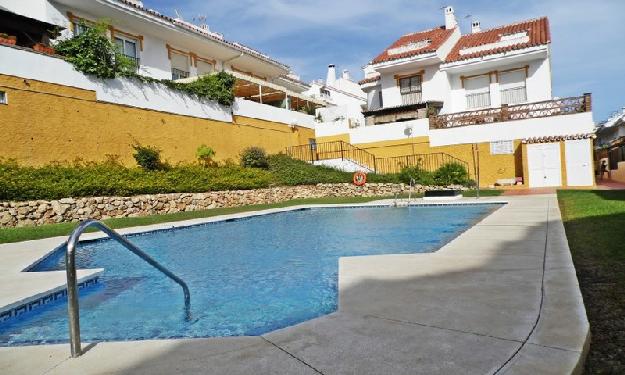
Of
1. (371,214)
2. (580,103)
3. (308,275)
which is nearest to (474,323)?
(308,275)

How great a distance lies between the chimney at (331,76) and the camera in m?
46.9

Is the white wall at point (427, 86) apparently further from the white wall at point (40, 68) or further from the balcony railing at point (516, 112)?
the white wall at point (40, 68)

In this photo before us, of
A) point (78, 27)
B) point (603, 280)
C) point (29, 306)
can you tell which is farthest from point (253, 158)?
point (603, 280)

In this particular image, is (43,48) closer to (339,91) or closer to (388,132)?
(388,132)

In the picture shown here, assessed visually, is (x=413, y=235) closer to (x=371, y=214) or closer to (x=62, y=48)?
(x=371, y=214)

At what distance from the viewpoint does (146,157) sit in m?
16.3

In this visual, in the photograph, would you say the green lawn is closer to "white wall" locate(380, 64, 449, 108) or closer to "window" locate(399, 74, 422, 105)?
"white wall" locate(380, 64, 449, 108)

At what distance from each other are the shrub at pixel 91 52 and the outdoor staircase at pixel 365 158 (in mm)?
12394

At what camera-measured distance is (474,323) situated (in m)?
2.77

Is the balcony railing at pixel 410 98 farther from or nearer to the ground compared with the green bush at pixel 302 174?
farther from the ground

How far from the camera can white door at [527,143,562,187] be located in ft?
67.8

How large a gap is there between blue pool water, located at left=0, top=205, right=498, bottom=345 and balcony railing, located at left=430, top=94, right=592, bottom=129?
1206 centimetres

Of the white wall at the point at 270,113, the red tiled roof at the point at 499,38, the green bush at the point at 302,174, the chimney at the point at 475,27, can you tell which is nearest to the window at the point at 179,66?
the white wall at the point at 270,113

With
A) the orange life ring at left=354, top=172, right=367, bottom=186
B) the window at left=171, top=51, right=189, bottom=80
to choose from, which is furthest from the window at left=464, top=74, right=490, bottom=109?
the window at left=171, top=51, right=189, bottom=80
